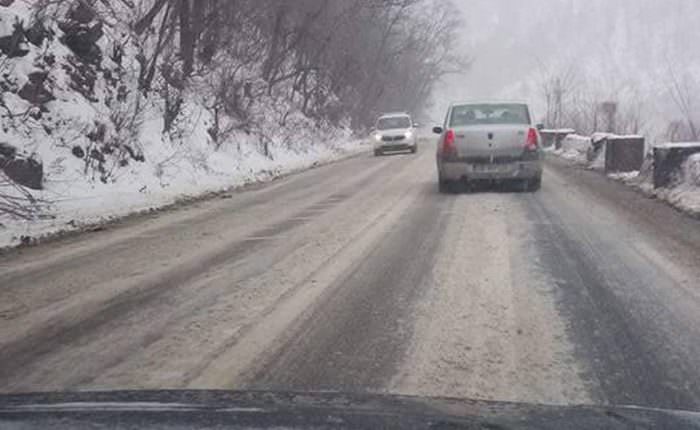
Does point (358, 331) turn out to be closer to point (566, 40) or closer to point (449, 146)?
point (449, 146)

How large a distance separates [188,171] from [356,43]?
31057 mm

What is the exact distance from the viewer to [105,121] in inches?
693

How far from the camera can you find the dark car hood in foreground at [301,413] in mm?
2533

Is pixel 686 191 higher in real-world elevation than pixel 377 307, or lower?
lower

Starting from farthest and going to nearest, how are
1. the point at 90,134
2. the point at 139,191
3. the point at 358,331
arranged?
the point at 90,134 < the point at 139,191 < the point at 358,331

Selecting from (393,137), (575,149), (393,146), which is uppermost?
(393,137)

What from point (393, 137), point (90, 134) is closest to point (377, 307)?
point (90, 134)

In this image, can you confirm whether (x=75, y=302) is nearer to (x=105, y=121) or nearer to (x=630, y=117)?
(x=105, y=121)

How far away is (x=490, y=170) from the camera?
13.7m

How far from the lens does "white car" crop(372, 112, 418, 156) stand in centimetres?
3266

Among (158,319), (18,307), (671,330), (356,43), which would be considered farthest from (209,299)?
(356,43)

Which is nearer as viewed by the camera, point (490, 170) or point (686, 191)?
point (686, 191)

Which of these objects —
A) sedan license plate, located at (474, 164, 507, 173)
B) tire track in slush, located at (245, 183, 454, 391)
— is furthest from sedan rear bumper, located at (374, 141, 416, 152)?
tire track in slush, located at (245, 183, 454, 391)

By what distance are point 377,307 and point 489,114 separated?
8.95 m
